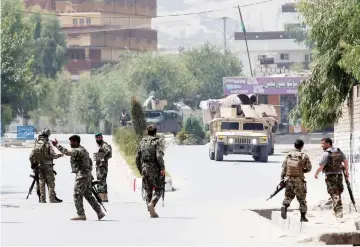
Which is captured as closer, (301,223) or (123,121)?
(301,223)

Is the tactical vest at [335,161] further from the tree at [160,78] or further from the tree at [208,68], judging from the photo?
the tree at [208,68]

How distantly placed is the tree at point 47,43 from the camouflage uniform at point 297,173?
5055 inches

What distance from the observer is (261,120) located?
51094mm

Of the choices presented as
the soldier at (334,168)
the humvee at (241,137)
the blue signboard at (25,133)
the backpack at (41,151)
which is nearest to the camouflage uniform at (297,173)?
the soldier at (334,168)

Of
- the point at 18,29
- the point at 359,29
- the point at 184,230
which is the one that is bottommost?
the point at 184,230

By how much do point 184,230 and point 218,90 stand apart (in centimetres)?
11894

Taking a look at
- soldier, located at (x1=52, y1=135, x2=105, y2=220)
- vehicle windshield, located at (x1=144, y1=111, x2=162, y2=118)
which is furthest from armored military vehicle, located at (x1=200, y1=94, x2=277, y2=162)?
soldier, located at (x1=52, y1=135, x2=105, y2=220)

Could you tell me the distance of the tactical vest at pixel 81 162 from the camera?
21.2 metres

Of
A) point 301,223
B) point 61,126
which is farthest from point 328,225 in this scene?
point 61,126

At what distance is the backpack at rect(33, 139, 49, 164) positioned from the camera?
2659cm

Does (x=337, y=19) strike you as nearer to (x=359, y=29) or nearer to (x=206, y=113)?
(x=359, y=29)

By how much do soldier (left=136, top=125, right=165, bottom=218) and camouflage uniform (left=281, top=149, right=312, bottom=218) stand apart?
2.22 m

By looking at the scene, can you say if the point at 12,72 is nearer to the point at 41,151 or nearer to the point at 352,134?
the point at 41,151

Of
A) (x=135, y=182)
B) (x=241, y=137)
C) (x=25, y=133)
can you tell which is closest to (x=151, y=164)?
(x=135, y=182)
